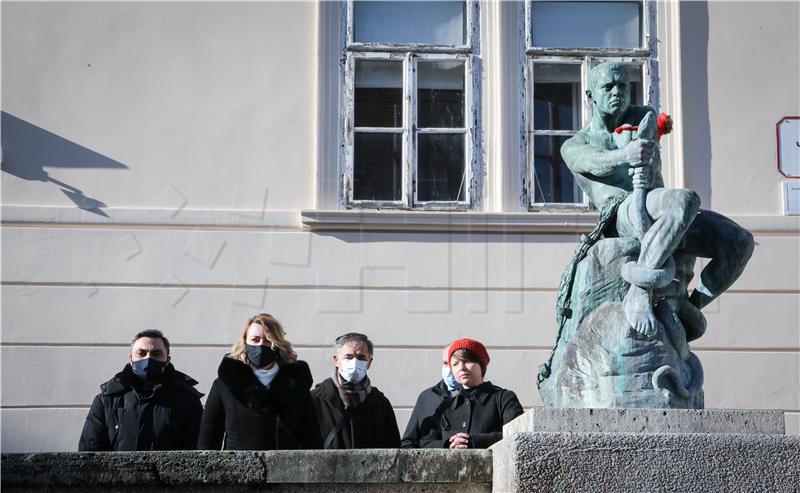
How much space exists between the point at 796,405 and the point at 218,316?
4.01 metres

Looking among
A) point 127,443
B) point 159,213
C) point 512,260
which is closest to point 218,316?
point 159,213

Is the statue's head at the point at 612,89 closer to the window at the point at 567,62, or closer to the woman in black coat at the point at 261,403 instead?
the woman in black coat at the point at 261,403

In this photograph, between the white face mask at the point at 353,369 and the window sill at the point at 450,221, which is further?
the window sill at the point at 450,221

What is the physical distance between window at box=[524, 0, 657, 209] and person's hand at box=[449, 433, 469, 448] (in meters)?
4.04

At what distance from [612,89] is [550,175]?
4.09 m

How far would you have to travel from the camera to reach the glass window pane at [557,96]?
10258 mm

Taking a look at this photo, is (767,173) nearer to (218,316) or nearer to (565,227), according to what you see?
(565,227)

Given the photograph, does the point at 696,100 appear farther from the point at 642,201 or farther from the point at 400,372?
the point at 642,201

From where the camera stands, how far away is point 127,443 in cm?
661

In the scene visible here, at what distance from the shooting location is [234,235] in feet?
32.0

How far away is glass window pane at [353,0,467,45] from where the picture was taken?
10.3m

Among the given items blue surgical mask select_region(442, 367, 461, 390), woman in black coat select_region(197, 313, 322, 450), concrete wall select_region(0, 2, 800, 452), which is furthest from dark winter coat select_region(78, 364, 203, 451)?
concrete wall select_region(0, 2, 800, 452)

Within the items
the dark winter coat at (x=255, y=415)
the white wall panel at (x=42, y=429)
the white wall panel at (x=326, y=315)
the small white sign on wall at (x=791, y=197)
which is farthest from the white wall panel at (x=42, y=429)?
the dark winter coat at (x=255, y=415)

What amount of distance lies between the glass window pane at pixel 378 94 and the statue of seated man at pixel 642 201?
4.13m
